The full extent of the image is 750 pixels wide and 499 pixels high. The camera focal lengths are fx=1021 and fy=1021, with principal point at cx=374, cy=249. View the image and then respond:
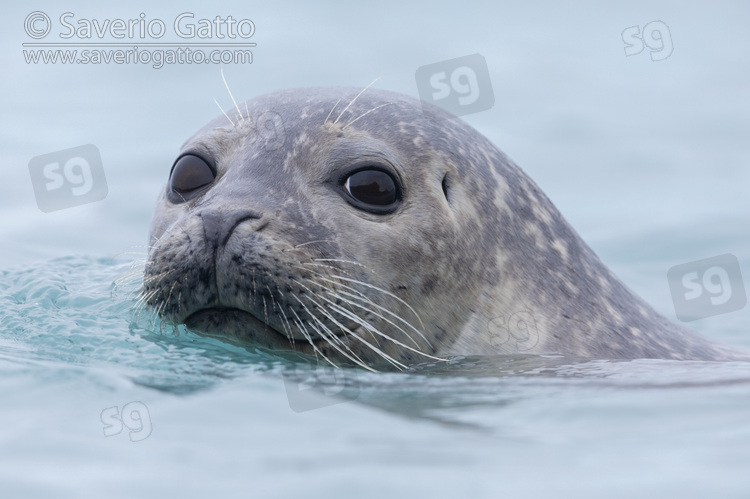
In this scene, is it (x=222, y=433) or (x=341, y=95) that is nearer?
(x=222, y=433)

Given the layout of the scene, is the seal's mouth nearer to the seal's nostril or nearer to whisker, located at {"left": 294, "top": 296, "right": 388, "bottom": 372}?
whisker, located at {"left": 294, "top": 296, "right": 388, "bottom": 372}

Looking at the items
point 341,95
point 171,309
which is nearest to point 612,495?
point 171,309

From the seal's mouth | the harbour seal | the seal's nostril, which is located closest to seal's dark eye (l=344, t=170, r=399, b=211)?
the harbour seal

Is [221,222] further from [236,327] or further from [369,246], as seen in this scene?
[369,246]

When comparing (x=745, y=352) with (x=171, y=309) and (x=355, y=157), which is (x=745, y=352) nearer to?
(x=355, y=157)

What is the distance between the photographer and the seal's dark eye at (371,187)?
4.28 meters

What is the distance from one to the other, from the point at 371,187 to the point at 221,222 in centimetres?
70

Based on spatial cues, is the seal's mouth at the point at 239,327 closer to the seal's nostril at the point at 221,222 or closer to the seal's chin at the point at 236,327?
the seal's chin at the point at 236,327

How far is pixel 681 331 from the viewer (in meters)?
5.39

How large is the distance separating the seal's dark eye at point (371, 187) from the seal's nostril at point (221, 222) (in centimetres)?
49

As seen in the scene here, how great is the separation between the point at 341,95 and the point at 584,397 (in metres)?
1.85

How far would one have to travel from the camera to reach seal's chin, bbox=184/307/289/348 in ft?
13.0

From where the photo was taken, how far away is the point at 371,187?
14.1 feet

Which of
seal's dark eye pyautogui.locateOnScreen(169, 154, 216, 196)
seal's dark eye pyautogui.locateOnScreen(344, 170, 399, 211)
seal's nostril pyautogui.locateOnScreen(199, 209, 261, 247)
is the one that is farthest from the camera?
seal's dark eye pyautogui.locateOnScreen(169, 154, 216, 196)
